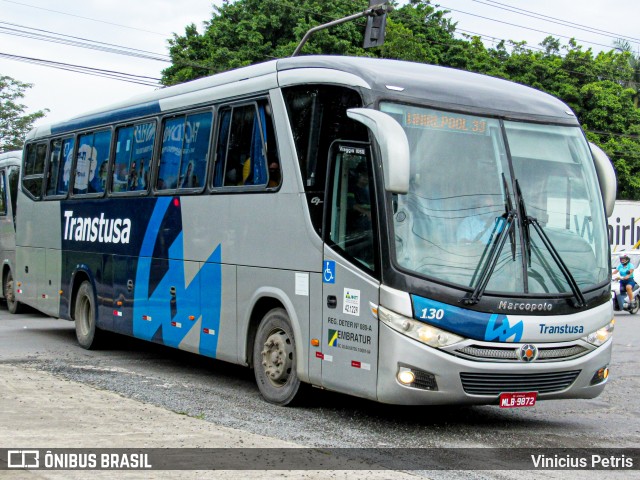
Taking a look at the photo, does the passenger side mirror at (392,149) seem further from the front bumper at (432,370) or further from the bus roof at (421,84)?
the front bumper at (432,370)

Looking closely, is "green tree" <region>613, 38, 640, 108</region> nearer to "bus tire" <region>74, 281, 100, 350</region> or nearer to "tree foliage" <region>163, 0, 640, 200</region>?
"tree foliage" <region>163, 0, 640, 200</region>

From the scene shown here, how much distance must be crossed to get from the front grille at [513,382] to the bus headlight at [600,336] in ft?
1.10

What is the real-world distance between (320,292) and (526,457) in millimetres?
2560

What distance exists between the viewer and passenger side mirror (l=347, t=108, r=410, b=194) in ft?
26.6

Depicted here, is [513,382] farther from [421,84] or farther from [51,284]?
[51,284]

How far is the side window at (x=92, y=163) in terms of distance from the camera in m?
14.8

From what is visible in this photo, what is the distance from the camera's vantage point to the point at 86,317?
605 inches

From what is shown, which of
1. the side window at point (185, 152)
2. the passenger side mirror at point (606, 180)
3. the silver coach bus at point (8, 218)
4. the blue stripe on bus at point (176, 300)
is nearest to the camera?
the passenger side mirror at point (606, 180)

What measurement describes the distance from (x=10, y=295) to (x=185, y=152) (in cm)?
1075

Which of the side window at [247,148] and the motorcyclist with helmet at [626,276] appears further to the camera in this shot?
the motorcyclist with helmet at [626,276]

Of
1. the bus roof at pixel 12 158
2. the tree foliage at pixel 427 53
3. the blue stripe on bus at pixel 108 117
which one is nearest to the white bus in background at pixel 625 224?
the tree foliage at pixel 427 53

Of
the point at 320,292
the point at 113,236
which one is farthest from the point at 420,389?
the point at 113,236

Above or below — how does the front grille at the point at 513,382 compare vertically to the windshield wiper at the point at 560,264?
below

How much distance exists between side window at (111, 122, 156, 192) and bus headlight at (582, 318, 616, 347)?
657cm
